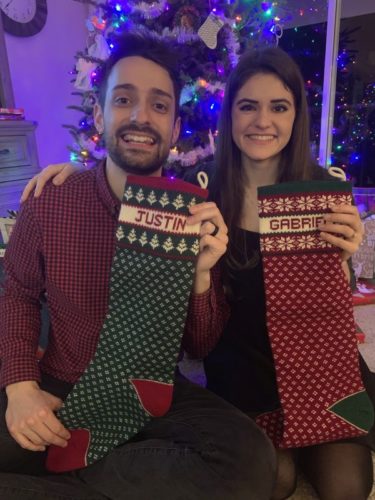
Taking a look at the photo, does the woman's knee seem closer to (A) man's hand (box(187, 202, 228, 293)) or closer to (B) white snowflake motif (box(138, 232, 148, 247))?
(A) man's hand (box(187, 202, 228, 293))

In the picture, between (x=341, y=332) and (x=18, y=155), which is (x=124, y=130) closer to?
(x=341, y=332)

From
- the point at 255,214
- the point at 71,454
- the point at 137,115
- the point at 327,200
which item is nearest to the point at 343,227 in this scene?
the point at 327,200

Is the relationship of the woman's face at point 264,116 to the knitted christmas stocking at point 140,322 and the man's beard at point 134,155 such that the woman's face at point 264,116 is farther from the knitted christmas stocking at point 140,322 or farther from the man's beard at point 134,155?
the knitted christmas stocking at point 140,322

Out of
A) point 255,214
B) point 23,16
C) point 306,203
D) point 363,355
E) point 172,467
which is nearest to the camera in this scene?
point 172,467

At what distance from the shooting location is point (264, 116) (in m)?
1.36

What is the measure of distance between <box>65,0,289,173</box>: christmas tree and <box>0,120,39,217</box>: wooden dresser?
2.36ft

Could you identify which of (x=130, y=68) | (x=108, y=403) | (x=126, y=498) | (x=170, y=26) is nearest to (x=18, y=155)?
(x=170, y=26)

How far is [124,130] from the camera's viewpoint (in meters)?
1.30

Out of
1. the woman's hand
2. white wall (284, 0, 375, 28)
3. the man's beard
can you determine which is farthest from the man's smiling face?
white wall (284, 0, 375, 28)

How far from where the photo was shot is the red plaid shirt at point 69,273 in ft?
4.03

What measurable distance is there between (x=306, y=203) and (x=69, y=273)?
2.40 ft

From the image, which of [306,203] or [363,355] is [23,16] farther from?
[363,355]

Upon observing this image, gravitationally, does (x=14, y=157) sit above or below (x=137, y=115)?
below

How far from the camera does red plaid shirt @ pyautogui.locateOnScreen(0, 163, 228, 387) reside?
4.03 feet
